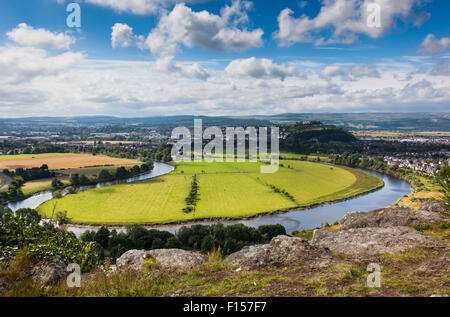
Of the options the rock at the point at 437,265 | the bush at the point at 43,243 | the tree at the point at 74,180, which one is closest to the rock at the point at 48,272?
the bush at the point at 43,243

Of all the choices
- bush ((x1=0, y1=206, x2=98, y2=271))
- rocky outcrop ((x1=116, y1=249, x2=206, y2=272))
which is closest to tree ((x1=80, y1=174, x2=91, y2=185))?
rocky outcrop ((x1=116, y1=249, x2=206, y2=272))

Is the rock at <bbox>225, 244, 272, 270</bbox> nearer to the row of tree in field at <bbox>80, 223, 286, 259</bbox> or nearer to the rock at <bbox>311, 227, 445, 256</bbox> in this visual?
the rock at <bbox>311, 227, 445, 256</bbox>

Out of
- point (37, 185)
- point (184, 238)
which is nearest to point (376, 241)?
point (184, 238)

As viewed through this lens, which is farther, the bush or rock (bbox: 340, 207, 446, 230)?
rock (bbox: 340, 207, 446, 230)

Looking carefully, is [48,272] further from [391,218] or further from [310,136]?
[310,136]

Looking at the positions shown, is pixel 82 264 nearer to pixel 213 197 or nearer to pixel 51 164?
pixel 213 197

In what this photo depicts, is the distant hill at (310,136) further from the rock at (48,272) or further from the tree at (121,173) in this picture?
the rock at (48,272)

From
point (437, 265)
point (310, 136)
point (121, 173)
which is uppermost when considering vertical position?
point (310, 136)
